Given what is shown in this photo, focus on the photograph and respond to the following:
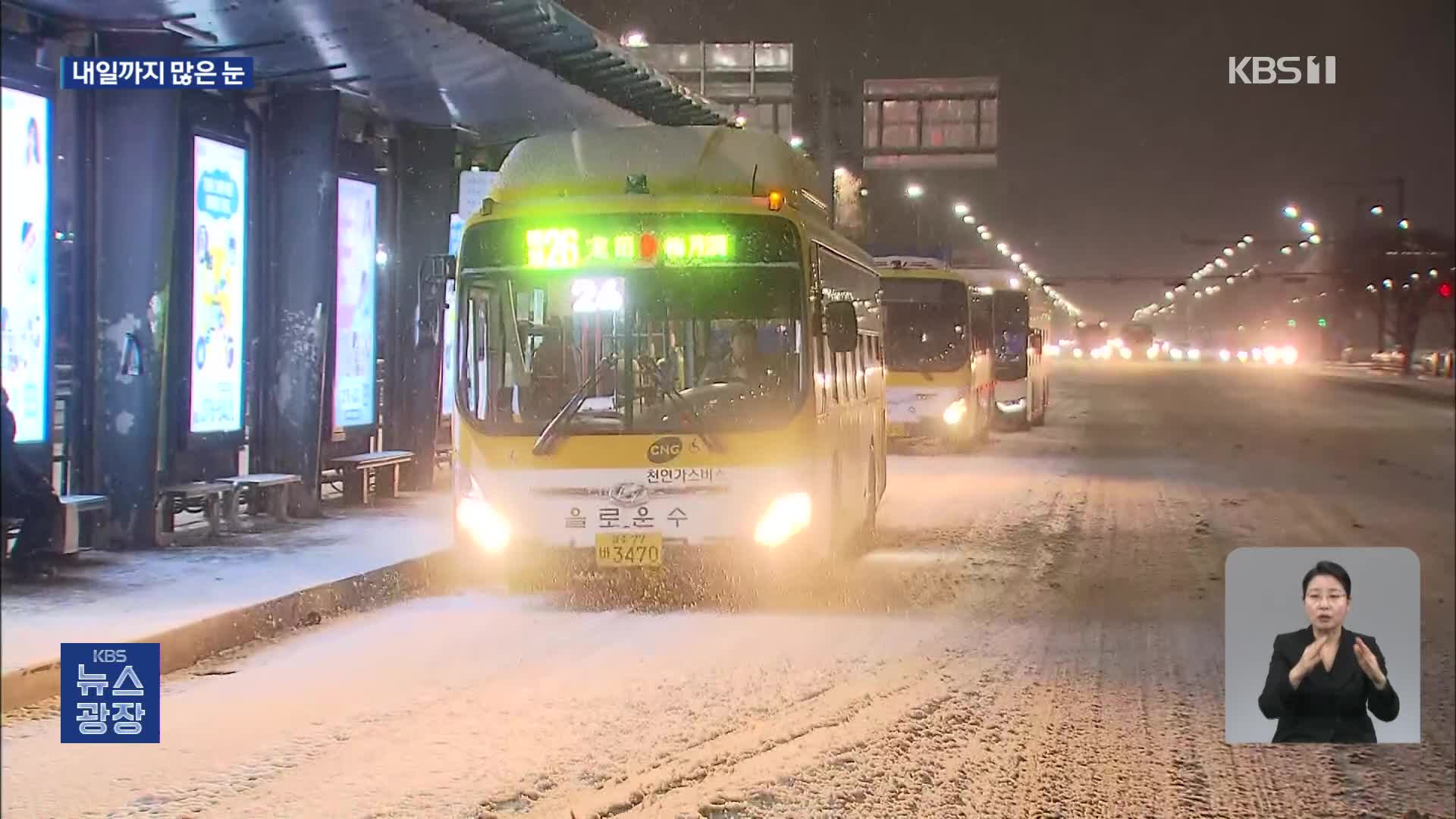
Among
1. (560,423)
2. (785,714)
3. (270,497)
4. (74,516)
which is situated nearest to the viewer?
(74,516)

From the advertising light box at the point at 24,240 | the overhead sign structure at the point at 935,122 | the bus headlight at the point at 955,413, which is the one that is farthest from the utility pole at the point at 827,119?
the advertising light box at the point at 24,240

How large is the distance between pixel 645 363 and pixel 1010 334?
74.1 ft

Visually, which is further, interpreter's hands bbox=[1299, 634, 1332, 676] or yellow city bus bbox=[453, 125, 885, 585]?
yellow city bus bbox=[453, 125, 885, 585]

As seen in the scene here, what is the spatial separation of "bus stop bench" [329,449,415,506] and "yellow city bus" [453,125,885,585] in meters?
5.54

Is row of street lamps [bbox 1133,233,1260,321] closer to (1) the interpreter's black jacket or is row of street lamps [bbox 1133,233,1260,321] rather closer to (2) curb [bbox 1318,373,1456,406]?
(2) curb [bbox 1318,373,1456,406]

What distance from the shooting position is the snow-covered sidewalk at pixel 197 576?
13.3 feet

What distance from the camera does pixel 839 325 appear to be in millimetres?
10906

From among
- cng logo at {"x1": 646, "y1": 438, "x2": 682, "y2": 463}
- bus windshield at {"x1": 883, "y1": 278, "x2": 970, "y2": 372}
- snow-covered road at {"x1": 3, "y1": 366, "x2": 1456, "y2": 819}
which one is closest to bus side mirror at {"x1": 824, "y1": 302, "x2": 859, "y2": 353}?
cng logo at {"x1": 646, "y1": 438, "x2": 682, "y2": 463}

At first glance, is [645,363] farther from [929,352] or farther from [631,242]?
[929,352]

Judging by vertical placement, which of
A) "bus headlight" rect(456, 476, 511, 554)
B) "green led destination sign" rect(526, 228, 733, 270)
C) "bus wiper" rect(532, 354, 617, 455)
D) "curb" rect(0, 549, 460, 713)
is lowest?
"curb" rect(0, 549, 460, 713)

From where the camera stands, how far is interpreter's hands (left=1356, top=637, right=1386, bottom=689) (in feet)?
14.4

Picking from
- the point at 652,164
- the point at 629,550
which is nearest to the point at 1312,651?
the point at 629,550

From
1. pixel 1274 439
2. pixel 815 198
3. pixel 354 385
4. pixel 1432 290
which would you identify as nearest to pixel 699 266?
pixel 815 198

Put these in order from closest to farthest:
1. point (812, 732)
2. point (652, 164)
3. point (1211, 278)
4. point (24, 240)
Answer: point (24, 240)
point (812, 732)
point (652, 164)
point (1211, 278)
